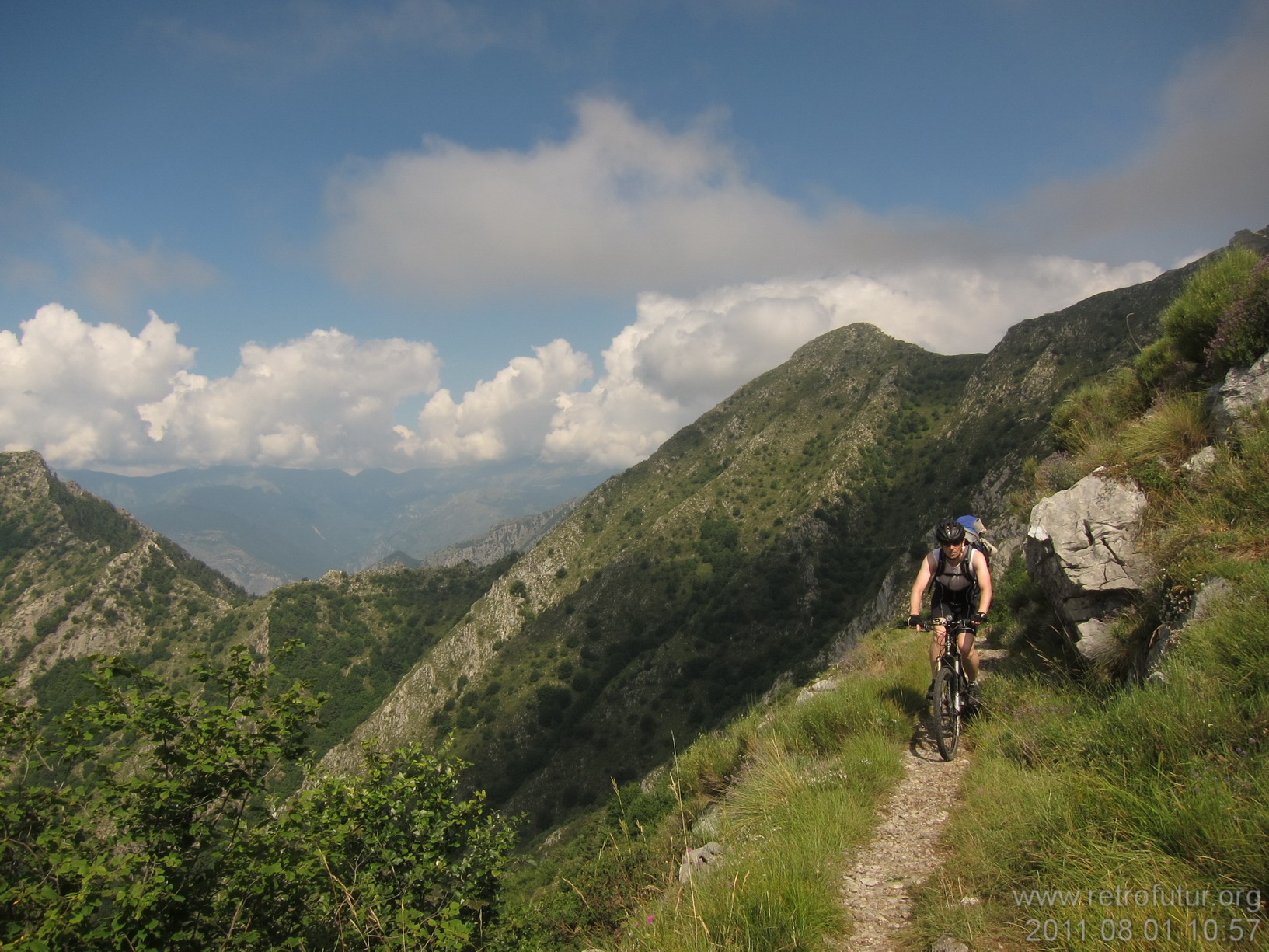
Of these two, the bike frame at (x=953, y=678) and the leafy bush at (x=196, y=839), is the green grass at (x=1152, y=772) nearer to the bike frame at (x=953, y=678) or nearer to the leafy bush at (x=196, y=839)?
the bike frame at (x=953, y=678)

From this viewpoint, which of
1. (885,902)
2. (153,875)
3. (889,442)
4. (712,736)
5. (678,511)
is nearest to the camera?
(885,902)

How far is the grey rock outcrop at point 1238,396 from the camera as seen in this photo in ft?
21.3

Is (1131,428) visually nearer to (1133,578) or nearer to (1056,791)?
(1133,578)

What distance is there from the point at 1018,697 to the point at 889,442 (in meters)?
88.9

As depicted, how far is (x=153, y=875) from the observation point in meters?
4.96

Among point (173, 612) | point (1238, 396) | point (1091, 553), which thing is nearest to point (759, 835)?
point (1091, 553)

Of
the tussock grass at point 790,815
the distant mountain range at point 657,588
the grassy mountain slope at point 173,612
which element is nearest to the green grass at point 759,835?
the tussock grass at point 790,815

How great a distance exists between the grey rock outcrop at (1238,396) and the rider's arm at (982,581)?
321cm

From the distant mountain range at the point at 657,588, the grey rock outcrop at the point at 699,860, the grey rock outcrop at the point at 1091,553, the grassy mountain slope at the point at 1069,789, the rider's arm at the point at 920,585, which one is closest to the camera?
the grassy mountain slope at the point at 1069,789

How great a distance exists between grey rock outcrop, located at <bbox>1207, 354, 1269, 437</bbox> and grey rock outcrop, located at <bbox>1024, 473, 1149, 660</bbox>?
50.6 inches

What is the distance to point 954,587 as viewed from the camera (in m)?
6.87

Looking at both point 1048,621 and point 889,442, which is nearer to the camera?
point 1048,621

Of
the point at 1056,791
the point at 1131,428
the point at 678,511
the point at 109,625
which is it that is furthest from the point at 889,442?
the point at 109,625

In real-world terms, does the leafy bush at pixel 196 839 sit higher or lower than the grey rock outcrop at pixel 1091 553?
lower
